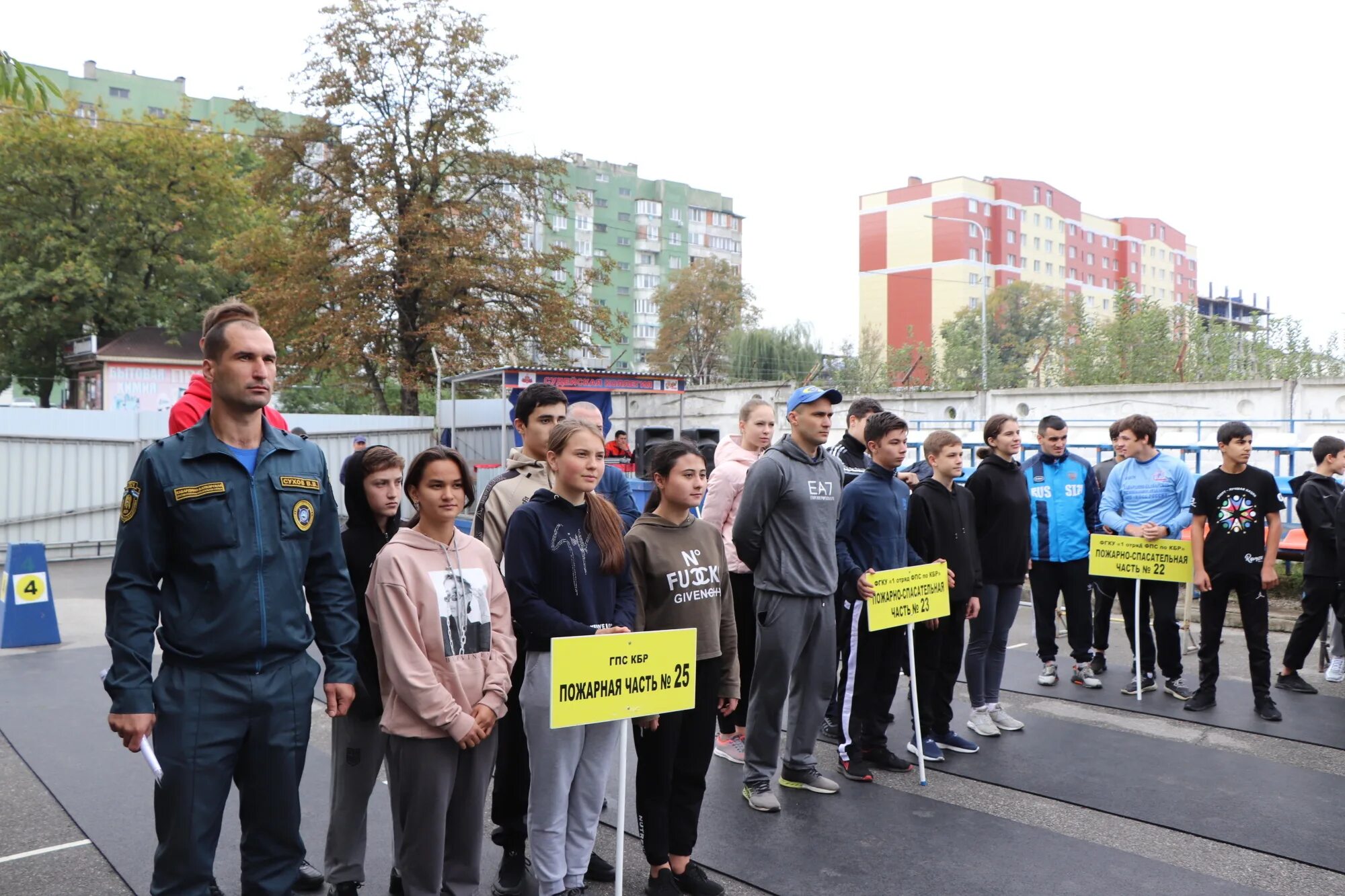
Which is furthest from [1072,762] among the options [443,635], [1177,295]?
[1177,295]

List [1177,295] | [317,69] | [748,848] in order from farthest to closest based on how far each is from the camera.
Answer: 1. [1177,295]
2. [317,69]
3. [748,848]

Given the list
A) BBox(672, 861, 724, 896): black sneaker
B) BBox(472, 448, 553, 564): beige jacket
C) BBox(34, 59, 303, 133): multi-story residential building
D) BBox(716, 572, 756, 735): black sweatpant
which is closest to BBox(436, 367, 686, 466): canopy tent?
BBox(716, 572, 756, 735): black sweatpant

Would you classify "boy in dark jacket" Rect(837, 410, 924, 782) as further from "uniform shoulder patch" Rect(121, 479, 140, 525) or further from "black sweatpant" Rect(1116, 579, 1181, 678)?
"uniform shoulder patch" Rect(121, 479, 140, 525)

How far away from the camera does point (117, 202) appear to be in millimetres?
29938

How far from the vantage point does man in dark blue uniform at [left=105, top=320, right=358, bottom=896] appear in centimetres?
293

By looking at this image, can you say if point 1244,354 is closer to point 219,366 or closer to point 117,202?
point 219,366

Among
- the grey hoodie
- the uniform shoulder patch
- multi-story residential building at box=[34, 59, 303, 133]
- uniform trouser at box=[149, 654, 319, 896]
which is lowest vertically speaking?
uniform trouser at box=[149, 654, 319, 896]

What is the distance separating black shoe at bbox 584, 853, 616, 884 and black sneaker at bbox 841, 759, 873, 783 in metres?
1.75

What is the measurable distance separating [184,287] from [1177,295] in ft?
348

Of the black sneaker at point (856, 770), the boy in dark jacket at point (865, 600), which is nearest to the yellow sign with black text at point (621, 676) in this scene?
the boy in dark jacket at point (865, 600)

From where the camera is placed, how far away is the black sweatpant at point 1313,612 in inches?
298

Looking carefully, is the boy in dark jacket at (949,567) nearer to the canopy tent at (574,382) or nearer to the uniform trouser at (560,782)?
the uniform trouser at (560,782)

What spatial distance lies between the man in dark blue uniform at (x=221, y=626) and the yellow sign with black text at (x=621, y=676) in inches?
28.5

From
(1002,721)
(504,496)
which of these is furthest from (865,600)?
(504,496)
